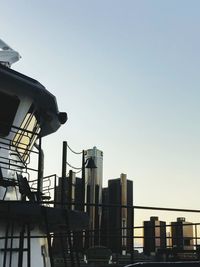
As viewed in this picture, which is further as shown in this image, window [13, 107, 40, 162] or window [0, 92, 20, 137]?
window [13, 107, 40, 162]

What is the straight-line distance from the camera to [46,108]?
9742 millimetres

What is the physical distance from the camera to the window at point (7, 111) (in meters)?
8.57

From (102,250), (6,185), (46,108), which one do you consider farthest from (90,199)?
(6,185)

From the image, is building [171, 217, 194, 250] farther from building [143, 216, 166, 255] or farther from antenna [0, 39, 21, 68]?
antenna [0, 39, 21, 68]

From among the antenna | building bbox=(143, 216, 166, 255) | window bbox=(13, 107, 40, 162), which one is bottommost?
building bbox=(143, 216, 166, 255)

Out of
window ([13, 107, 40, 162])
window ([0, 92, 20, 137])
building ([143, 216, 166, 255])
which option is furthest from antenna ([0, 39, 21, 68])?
building ([143, 216, 166, 255])

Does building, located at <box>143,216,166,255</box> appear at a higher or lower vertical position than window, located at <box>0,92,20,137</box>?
lower

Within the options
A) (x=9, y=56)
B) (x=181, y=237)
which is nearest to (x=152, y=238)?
(x=181, y=237)

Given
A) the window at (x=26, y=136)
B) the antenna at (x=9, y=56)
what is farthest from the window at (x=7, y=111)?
the antenna at (x=9, y=56)

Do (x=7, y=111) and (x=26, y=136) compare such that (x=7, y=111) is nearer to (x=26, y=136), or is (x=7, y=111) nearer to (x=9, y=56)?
(x=26, y=136)

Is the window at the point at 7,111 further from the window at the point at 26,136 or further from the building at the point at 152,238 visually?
the building at the point at 152,238

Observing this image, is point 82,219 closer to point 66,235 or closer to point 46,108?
point 66,235

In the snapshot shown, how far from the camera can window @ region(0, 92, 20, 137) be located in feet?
28.1

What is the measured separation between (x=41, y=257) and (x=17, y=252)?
992 mm
